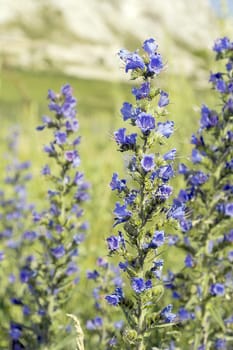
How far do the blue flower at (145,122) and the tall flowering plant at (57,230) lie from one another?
1294 millimetres

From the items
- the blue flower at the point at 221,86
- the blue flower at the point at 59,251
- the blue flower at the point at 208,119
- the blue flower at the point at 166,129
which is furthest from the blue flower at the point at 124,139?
the blue flower at the point at 59,251

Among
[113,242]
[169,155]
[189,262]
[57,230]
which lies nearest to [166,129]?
[169,155]

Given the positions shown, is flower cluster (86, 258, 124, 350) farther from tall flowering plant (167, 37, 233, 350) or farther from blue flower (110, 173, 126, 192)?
blue flower (110, 173, 126, 192)

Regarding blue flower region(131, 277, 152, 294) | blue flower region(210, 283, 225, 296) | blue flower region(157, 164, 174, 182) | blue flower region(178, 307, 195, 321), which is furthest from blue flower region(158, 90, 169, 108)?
blue flower region(178, 307, 195, 321)

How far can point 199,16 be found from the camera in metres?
200

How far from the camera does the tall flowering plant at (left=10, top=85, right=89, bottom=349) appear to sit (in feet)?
12.3

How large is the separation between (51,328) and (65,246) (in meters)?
0.48

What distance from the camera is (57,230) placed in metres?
3.75

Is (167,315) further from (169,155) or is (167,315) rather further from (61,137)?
(61,137)

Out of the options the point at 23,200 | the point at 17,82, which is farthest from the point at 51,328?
the point at 23,200

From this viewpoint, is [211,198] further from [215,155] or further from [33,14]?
[33,14]

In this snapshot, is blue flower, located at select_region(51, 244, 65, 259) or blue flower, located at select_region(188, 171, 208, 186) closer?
blue flower, located at select_region(188, 171, 208, 186)

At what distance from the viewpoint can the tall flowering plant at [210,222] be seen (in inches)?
132

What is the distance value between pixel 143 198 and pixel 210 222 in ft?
3.04
